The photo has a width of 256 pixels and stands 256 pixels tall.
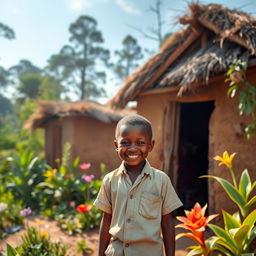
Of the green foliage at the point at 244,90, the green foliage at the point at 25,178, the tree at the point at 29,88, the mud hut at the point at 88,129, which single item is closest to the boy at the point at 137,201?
the green foliage at the point at 244,90

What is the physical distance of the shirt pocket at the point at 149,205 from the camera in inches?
57.8

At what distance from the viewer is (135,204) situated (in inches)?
58.2

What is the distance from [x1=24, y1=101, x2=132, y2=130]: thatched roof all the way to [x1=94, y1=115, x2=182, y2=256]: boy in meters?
4.69

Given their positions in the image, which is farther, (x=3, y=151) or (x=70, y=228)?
(x=3, y=151)

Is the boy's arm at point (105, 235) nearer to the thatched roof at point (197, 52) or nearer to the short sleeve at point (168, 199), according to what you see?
the short sleeve at point (168, 199)

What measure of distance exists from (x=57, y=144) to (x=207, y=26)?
6.47 m

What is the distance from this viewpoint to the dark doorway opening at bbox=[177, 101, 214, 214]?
5.71 m

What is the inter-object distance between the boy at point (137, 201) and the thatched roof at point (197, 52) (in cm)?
217

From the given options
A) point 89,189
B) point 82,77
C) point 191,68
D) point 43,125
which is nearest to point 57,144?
point 43,125

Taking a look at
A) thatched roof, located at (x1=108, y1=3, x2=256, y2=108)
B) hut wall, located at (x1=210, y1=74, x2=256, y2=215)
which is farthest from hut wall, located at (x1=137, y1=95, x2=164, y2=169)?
hut wall, located at (x1=210, y1=74, x2=256, y2=215)

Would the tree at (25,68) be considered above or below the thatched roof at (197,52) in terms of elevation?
above

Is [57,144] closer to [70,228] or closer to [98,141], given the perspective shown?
[98,141]

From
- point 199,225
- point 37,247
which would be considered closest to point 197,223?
point 199,225

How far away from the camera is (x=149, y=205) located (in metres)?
1.48
